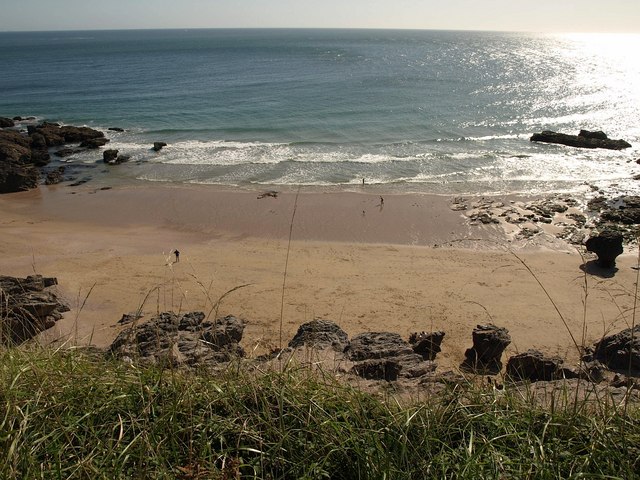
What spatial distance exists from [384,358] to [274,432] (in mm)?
4458

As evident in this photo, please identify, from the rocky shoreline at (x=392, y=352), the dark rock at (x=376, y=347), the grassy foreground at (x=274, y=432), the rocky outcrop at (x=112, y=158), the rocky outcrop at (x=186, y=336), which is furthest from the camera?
the rocky outcrop at (x=112, y=158)

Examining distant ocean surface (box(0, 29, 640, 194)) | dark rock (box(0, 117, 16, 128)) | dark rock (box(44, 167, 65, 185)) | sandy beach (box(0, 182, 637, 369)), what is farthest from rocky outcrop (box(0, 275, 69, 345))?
dark rock (box(0, 117, 16, 128))

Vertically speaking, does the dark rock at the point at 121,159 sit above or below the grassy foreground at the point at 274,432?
below

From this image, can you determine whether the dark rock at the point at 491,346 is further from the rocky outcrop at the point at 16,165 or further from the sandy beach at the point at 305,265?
the rocky outcrop at the point at 16,165

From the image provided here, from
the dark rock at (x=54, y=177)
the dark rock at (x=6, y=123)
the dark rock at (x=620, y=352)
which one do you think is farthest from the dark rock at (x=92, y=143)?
the dark rock at (x=620, y=352)

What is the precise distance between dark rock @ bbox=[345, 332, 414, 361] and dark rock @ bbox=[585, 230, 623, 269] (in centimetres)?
882

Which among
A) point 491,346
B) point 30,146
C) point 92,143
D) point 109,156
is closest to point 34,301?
point 491,346

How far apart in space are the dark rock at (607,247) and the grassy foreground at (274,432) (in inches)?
474

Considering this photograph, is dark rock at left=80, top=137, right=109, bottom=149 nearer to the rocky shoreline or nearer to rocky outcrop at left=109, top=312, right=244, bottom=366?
rocky outcrop at left=109, top=312, right=244, bottom=366

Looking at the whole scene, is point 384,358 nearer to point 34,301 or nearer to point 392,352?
point 392,352

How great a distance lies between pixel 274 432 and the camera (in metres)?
3.16

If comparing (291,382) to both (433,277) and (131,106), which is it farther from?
(131,106)

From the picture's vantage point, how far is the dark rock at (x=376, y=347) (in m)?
7.54

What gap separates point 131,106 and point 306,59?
43402 millimetres
